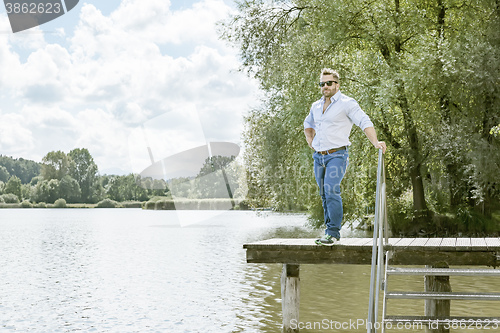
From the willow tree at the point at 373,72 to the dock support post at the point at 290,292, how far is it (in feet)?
39.4

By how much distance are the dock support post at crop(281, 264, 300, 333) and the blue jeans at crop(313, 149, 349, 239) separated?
1.03m

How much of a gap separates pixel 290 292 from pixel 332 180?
76.2 inches

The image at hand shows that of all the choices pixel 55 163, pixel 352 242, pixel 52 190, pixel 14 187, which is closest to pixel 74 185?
pixel 52 190

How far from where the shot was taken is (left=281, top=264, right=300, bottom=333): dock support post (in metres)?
8.48

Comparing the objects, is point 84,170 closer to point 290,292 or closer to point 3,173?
point 3,173

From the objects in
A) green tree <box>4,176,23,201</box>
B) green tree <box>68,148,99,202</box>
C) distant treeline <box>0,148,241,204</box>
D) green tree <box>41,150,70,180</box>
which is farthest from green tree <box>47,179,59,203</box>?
green tree <box>4,176,23,201</box>

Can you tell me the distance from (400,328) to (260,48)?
14.7 metres

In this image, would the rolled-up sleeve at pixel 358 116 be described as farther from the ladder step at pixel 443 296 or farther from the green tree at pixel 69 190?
the green tree at pixel 69 190

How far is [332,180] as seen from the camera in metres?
7.27

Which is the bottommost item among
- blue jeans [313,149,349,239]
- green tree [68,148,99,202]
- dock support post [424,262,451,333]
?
dock support post [424,262,451,333]

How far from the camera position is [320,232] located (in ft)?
102

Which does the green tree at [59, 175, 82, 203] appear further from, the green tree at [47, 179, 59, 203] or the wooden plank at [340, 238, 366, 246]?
the wooden plank at [340, 238, 366, 246]

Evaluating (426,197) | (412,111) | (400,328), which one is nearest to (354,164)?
(412,111)

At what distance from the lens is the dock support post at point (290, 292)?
334 inches
